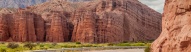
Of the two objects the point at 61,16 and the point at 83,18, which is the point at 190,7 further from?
the point at 61,16

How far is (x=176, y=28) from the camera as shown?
21469 millimetres

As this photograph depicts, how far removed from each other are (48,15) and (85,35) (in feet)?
72.0

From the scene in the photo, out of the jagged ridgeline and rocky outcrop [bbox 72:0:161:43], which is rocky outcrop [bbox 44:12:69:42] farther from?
rocky outcrop [bbox 72:0:161:43]

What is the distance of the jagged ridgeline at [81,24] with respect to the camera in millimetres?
123875

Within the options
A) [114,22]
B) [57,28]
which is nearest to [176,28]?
[114,22]

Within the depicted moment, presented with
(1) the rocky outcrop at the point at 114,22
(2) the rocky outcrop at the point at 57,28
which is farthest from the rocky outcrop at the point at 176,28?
(2) the rocky outcrop at the point at 57,28

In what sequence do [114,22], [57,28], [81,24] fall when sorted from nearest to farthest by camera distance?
1. [81,24]
2. [114,22]
3. [57,28]

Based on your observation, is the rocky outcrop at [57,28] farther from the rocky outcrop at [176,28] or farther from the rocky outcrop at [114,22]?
the rocky outcrop at [176,28]

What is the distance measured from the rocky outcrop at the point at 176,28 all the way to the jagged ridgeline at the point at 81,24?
3813 inches

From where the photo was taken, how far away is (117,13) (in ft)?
429

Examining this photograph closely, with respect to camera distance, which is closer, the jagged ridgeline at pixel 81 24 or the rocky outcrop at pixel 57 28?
the jagged ridgeline at pixel 81 24

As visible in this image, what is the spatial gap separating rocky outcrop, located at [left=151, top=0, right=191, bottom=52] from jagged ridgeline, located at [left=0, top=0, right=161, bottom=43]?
96853 millimetres

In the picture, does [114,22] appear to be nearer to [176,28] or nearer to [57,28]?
[57,28]

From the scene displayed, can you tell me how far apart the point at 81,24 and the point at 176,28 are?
103 meters
